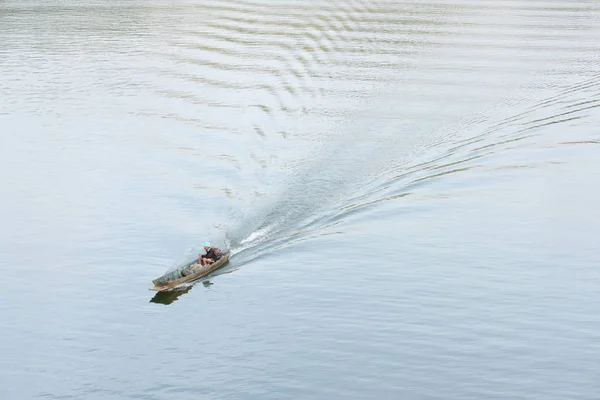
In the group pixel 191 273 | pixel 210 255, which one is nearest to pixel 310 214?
pixel 210 255

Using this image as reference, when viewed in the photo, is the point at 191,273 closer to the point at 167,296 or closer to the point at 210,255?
the point at 210,255

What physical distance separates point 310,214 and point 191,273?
19.5ft

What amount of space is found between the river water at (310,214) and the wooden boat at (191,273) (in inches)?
15.3

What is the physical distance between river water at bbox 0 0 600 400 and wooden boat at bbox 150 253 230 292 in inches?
15.3

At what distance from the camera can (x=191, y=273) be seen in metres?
34.2

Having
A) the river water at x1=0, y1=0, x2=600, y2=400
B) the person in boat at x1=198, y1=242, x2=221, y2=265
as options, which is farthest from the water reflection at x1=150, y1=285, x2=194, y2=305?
the person in boat at x1=198, y1=242, x2=221, y2=265

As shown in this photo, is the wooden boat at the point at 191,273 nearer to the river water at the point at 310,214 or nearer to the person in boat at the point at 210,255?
the person in boat at the point at 210,255

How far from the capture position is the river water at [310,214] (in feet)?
94.9

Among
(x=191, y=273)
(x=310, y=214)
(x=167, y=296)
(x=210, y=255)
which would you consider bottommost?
(x=167, y=296)

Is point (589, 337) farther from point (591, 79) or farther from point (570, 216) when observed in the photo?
point (591, 79)

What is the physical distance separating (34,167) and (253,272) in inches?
636

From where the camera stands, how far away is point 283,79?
56.4 meters

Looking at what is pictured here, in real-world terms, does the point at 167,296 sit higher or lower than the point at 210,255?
lower

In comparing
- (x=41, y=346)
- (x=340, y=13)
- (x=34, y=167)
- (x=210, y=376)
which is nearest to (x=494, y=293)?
(x=210, y=376)
